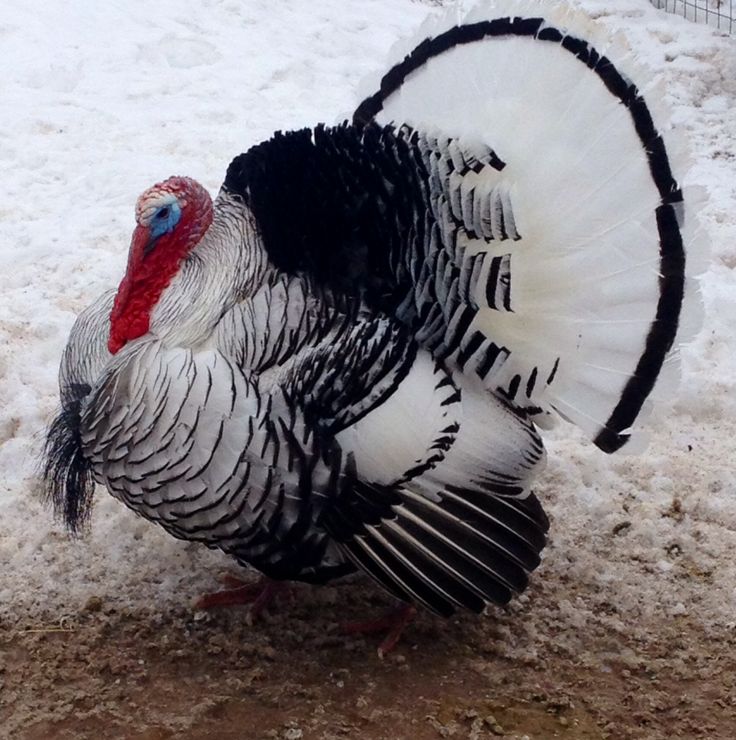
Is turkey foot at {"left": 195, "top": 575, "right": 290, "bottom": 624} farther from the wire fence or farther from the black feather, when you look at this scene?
the wire fence

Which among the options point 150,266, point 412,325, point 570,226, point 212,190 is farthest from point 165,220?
point 212,190

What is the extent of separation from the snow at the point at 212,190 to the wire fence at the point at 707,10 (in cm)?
18

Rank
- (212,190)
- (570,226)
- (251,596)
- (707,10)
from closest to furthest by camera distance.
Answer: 1. (570,226)
2. (251,596)
3. (212,190)
4. (707,10)

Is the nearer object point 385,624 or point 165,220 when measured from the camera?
point 165,220

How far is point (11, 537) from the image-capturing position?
12.2 feet

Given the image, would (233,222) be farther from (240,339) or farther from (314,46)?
(314,46)

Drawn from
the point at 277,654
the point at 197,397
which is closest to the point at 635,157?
the point at 197,397

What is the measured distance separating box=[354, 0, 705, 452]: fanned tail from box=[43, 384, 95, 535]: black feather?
115cm

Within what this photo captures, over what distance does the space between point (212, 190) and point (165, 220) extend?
102 inches

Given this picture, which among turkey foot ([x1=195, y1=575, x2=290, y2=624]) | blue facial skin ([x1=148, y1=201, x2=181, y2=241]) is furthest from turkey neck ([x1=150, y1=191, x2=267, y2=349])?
turkey foot ([x1=195, y1=575, x2=290, y2=624])

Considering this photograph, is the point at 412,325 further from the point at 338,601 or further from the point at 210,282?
the point at 338,601

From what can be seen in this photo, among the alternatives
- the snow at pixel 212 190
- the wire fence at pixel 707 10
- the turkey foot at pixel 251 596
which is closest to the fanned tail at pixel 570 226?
the snow at pixel 212 190

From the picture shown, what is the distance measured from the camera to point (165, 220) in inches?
122

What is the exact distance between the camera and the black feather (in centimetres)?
324
